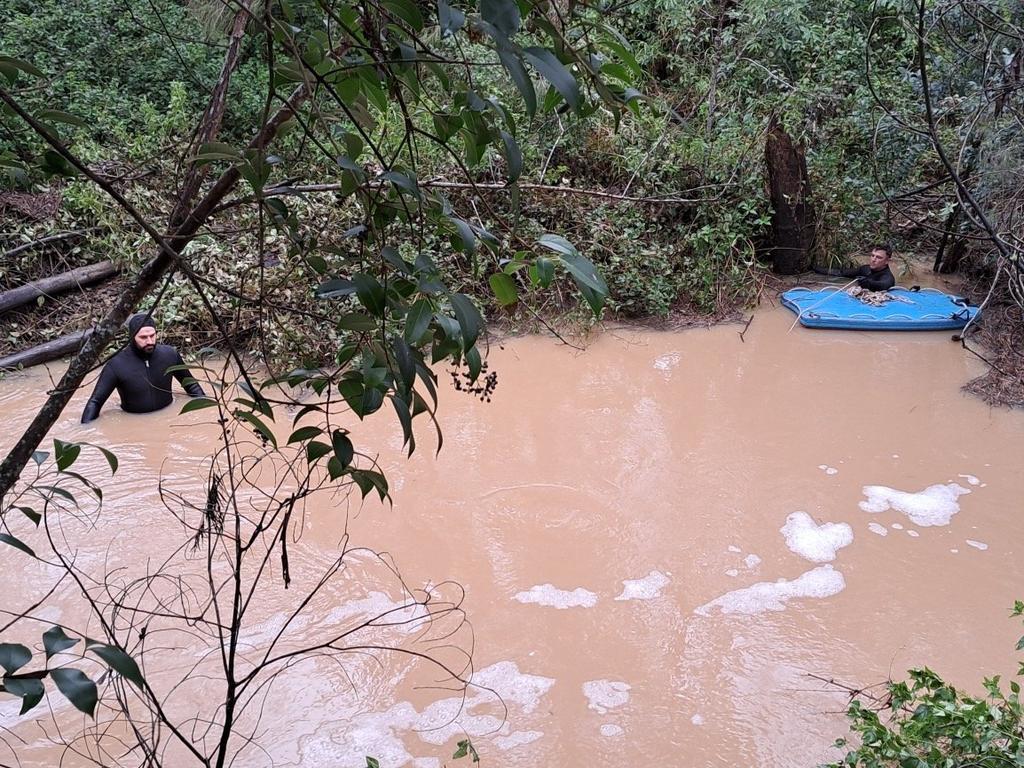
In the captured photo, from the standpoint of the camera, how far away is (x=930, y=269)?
8219mm

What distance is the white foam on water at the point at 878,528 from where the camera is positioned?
4586 mm

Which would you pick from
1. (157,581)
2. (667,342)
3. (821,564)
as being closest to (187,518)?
(157,581)

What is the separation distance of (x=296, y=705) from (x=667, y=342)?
4461 mm

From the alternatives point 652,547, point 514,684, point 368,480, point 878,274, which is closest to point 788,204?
point 878,274

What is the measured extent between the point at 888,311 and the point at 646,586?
4.29m

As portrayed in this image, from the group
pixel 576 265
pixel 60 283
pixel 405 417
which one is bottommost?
pixel 60 283

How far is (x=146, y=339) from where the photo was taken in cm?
541

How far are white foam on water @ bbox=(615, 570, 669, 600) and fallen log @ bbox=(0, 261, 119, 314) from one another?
506cm

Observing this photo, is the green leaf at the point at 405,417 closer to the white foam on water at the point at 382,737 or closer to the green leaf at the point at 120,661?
the green leaf at the point at 120,661

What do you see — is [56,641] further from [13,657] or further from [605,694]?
[605,694]

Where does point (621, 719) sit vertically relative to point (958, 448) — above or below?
below

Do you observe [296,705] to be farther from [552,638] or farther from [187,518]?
[187,518]

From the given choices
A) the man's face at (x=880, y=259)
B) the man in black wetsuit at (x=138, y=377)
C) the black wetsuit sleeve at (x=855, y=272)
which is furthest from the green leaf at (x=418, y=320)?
the black wetsuit sleeve at (x=855, y=272)

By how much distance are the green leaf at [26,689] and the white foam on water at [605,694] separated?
2754 mm
